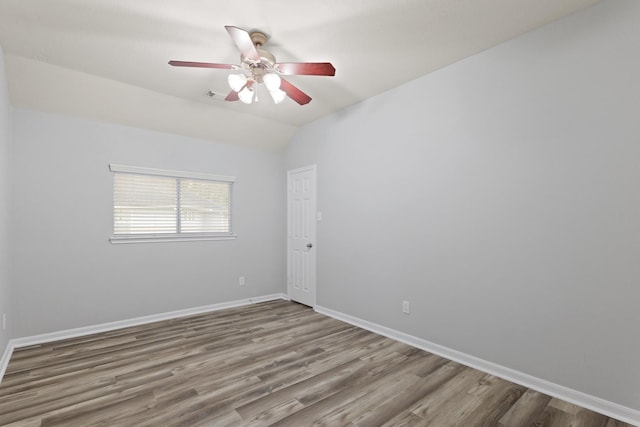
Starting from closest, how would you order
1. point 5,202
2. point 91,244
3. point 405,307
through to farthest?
point 5,202
point 405,307
point 91,244

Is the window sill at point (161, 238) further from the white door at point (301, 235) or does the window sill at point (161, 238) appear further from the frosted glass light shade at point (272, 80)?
the frosted glass light shade at point (272, 80)

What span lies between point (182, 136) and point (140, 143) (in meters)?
0.52

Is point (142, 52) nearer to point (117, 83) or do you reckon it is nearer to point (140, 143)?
point (117, 83)

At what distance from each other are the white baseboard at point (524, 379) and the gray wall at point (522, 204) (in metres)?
0.05

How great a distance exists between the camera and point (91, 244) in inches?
138

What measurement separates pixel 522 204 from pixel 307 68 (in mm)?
1978

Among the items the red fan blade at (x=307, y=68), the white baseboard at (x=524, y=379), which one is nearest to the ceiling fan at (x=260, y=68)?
the red fan blade at (x=307, y=68)

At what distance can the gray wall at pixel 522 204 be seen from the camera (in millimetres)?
2021

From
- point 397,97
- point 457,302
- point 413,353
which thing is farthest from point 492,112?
point 413,353

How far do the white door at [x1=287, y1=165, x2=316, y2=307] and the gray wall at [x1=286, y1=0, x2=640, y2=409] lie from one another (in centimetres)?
102

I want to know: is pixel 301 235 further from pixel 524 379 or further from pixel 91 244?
pixel 524 379

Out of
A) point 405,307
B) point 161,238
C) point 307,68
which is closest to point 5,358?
point 161,238

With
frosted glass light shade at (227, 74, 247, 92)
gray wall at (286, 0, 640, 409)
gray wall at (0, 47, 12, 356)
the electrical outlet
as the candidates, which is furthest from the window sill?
the electrical outlet

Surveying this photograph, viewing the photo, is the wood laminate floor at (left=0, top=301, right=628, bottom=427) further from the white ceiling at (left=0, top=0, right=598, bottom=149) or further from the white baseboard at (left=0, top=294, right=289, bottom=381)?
the white ceiling at (left=0, top=0, right=598, bottom=149)
